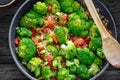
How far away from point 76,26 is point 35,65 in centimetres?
28

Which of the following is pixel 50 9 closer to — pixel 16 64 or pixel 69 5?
pixel 69 5

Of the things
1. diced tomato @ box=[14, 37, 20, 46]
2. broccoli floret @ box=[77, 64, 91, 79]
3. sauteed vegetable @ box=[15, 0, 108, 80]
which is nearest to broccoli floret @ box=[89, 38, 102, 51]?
sauteed vegetable @ box=[15, 0, 108, 80]

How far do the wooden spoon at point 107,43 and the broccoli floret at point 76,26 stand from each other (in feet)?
0.40

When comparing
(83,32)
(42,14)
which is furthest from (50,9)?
(83,32)

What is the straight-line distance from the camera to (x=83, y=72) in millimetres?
2340

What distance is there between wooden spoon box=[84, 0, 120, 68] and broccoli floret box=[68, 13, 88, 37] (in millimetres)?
123

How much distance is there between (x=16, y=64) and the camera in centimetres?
241

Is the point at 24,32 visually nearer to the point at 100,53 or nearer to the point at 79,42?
the point at 79,42

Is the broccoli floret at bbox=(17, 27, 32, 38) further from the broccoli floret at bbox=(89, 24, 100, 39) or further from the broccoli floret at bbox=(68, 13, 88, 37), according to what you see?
the broccoli floret at bbox=(89, 24, 100, 39)

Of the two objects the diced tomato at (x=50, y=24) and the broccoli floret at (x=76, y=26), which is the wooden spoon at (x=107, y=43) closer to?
the broccoli floret at (x=76, y=26)

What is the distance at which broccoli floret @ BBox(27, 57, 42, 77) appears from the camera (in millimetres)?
2346

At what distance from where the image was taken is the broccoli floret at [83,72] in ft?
7.68

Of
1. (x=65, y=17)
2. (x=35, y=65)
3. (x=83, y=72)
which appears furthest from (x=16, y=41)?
(x=83, y=72)

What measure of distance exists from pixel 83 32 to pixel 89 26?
46mm
